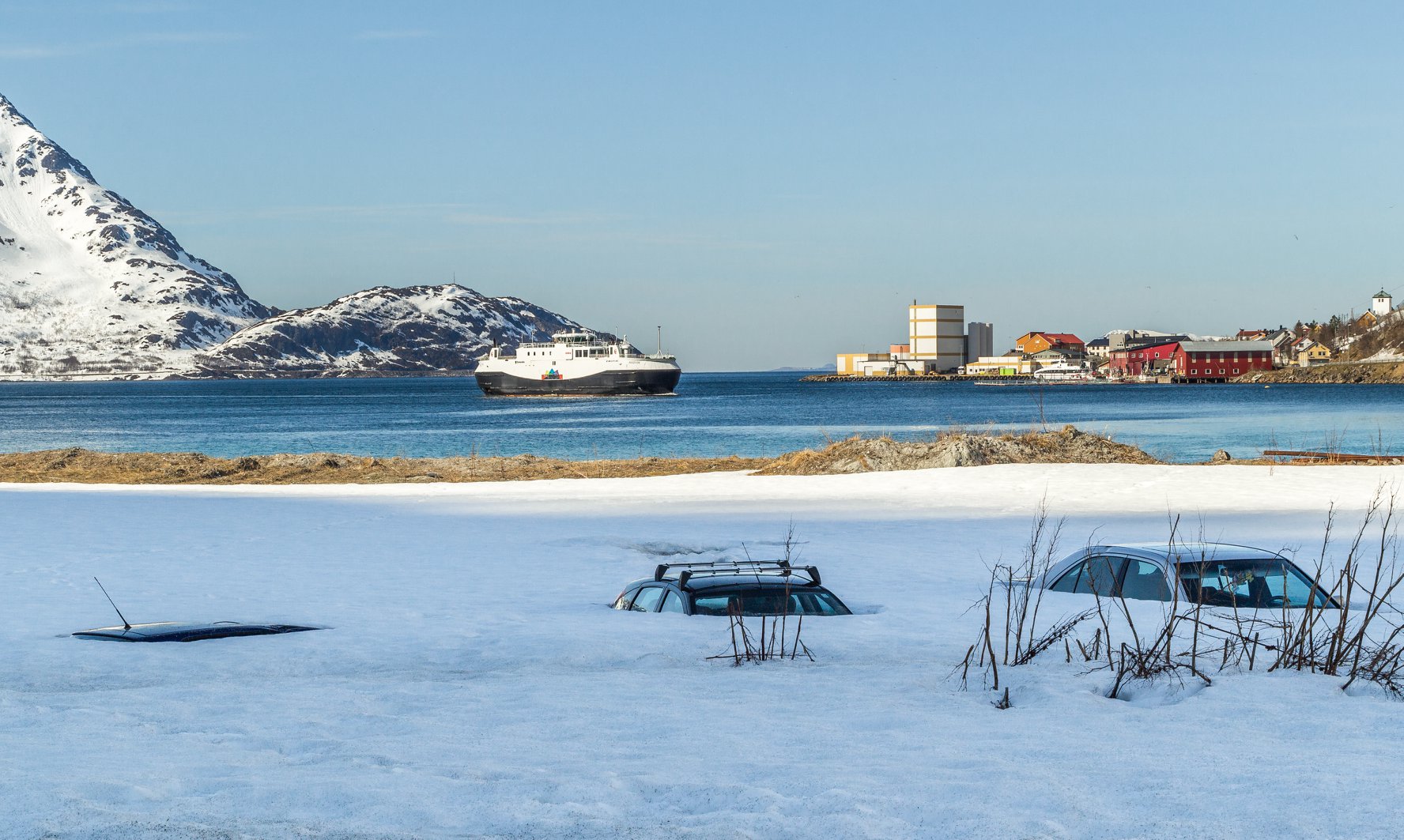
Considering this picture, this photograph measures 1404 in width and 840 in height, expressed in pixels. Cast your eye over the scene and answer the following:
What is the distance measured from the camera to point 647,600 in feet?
37.0

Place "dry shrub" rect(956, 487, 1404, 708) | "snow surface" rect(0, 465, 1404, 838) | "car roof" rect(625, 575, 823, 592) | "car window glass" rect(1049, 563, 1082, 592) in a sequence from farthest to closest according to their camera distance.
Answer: "car window glass" rect(1049, 563, 1082, 592) < "car roof" rect(625, 575, 823, 592) < "dry shrub" rect(956, 487, 1404, 708) < "snow surface" rect(0, 465, 1404, 838)

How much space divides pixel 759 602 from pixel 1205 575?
3.45 meters

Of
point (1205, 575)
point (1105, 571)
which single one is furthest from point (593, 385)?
point (1205, 575)

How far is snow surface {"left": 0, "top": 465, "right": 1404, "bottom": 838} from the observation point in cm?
Result: 555

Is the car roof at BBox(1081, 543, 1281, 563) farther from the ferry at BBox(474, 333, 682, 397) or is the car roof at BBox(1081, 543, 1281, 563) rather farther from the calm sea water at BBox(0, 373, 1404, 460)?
the ferry at BBox(474, 333, 682, 397)

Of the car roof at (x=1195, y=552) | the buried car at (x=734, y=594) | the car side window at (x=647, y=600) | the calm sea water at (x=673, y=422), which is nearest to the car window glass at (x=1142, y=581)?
the car roof at (x=1195, y=552)

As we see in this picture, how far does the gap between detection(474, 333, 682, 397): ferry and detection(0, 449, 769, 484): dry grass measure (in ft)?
327

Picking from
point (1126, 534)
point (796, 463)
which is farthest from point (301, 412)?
point (1126, 534)

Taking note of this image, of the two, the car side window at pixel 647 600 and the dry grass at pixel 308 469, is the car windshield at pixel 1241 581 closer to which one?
the car side window at pixel 647 600

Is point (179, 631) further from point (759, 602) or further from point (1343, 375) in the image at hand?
point (1343, 375)

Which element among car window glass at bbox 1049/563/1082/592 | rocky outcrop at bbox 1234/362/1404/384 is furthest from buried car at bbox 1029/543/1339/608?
rocky outcrop at bbox 1234/362/1404/384

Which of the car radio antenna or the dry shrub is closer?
the dry shrub

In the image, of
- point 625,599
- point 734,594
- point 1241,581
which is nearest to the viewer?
point 1241,581

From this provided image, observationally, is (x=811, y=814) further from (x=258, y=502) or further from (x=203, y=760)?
(x=258, y=502)
